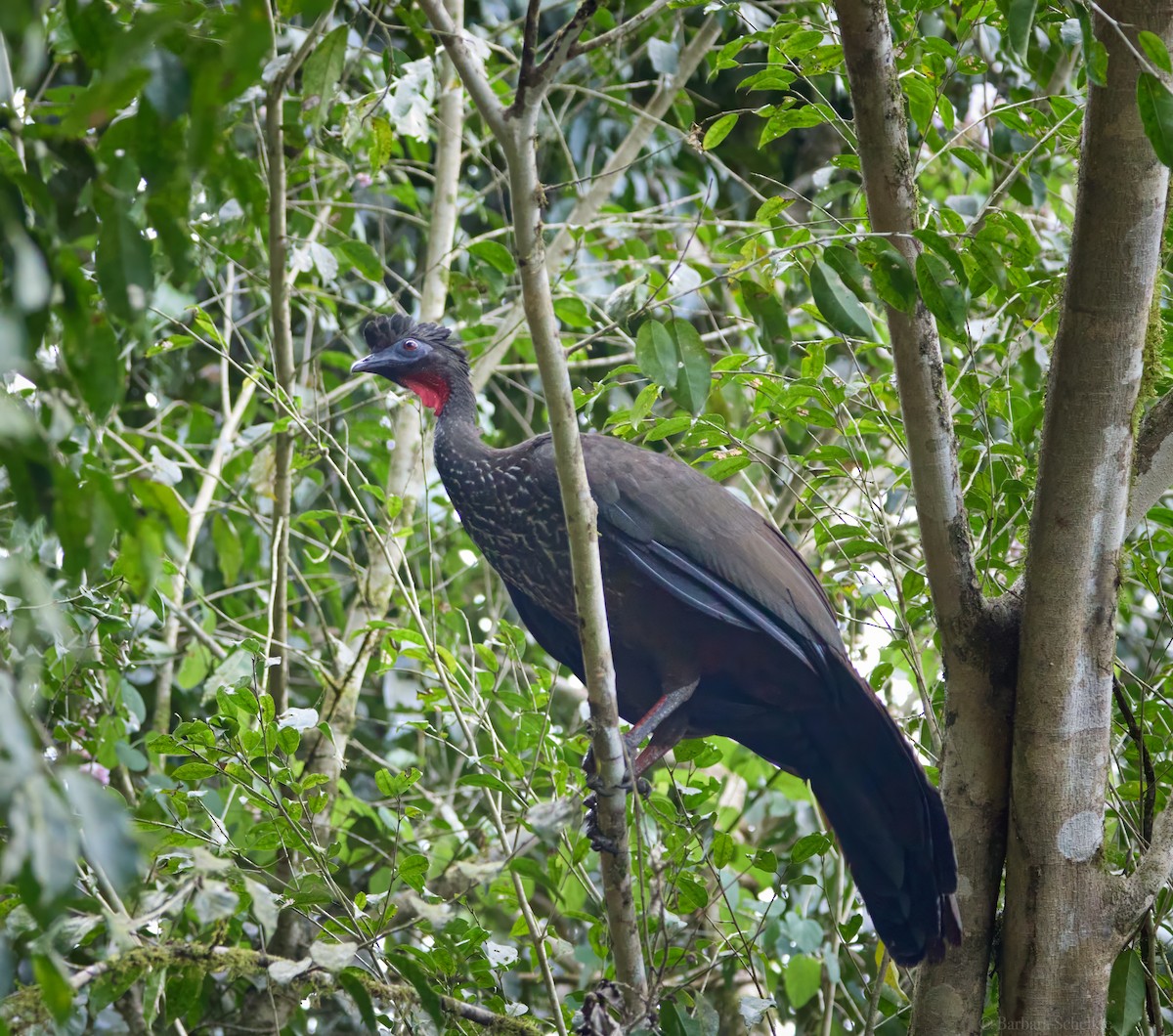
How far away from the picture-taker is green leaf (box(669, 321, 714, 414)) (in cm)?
188

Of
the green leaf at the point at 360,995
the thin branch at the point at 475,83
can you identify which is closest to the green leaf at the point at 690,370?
the thin branch at the point at 475,83

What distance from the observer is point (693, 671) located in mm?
3055

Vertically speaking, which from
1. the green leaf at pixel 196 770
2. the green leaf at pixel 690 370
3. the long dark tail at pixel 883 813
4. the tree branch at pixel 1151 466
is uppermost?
the green leaf at pixel 690 370

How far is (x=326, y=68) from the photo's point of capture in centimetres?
267

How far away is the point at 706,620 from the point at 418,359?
118 centimetres

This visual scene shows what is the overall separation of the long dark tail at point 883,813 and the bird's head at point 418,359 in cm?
136

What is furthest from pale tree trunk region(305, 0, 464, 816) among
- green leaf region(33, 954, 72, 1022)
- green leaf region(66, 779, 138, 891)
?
green leaf region(66, 779, 138, 891)

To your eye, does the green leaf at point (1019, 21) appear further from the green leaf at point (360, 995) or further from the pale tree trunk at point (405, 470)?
the pale tree trunk at point (405, 470)

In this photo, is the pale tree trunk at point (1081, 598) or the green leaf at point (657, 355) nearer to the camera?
the green leaf at point (657, 355)

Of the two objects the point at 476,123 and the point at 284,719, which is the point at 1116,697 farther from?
the point at 476,123

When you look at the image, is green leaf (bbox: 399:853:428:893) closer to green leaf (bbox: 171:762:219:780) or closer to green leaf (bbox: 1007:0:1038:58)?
green leaf (bbox: 171:762:219:780)

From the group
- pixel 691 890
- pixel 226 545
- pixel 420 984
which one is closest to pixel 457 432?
pixel 226 545

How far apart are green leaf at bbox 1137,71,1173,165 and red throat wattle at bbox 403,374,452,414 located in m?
2.19

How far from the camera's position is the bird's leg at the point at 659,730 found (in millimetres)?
2877
